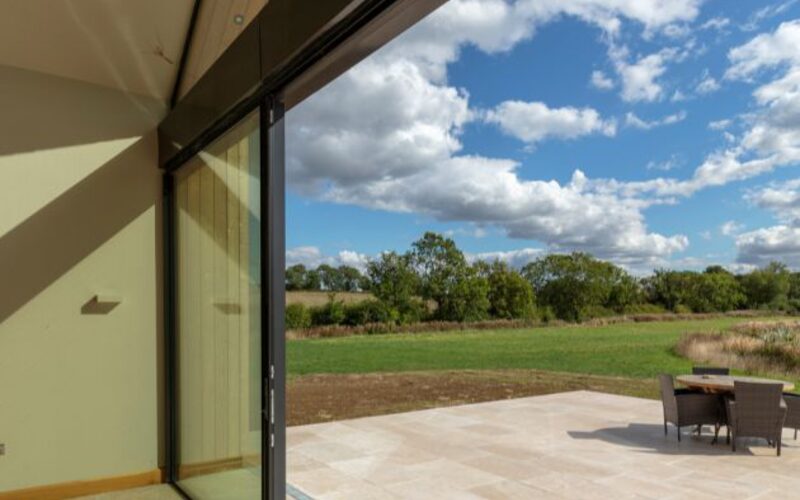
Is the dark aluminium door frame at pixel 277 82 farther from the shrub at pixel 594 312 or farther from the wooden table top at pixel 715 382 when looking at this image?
the shrub at pixel 594 312

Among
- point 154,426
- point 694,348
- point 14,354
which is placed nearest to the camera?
point 14,354

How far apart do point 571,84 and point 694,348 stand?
1664 centimetres

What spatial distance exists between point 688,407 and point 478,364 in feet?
39.9

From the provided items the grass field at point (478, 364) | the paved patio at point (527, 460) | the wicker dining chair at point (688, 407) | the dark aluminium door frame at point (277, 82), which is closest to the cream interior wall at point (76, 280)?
the dark aluminium door frame at point (277, 82)

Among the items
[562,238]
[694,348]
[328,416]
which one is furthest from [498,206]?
[328,416]

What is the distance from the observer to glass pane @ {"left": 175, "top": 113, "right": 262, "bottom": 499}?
8.96 feet

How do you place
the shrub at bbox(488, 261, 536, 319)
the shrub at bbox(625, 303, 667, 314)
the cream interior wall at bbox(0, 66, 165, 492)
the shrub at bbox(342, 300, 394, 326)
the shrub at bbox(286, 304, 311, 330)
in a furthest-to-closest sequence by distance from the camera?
1. the shrub at bbox(488, 261, 536, 319)
2. the shrub at bbox(625, 303, 667, 314)
3. the shrub at bbox(342, 300, 394, 326)
4. the shrub at bbox(286, 304, 311, 330)
5. the cream interior wall at bbox(0, 66, 165, 492)

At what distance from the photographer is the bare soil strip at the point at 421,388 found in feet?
35.4

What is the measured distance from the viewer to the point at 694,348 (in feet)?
55.5

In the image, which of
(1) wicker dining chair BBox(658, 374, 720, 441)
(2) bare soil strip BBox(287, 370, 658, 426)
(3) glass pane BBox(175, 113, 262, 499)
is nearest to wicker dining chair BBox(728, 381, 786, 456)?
(1) wicker dining chair BBox(658, 374, 720, 441)

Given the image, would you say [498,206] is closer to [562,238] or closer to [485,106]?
[562,238]

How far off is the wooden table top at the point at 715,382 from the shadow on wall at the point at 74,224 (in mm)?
5700

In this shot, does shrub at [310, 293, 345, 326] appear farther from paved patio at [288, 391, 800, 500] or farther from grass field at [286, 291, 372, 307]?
paved patio at [288, 391, 800, 500]

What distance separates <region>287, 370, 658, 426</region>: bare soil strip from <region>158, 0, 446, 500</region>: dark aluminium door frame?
7.08m
